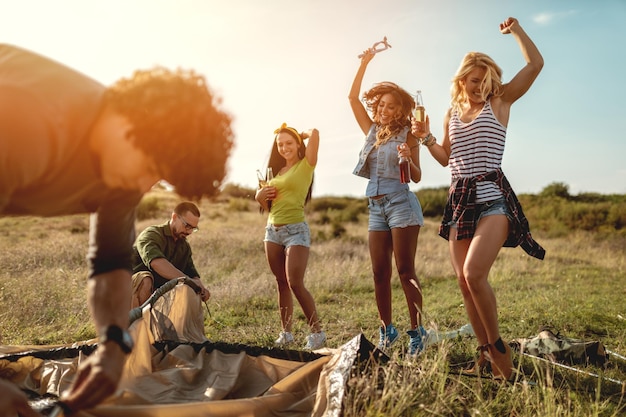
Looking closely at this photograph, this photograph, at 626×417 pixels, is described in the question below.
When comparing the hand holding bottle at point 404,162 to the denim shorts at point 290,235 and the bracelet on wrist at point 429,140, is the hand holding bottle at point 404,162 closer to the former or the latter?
the bracelet on wrist at point 429,140

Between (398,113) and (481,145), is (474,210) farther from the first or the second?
(398,113)

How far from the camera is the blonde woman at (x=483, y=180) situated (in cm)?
350

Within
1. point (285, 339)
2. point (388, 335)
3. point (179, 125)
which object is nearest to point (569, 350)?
point (388, 335)

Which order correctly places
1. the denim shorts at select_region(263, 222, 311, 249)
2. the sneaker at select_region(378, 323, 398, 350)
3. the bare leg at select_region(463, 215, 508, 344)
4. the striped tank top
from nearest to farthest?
the bare leg at select_region(463, 215, 508, 344) < the striped tank top < the sneaker at select_region(378, 323, 398, 350) < the denim shorts at select_region(263, 222, 311, 249)

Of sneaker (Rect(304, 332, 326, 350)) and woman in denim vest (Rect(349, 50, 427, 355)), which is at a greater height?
woman in denim vest (Rect(349, 50, 427, 355))

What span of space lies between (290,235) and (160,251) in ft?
3.45

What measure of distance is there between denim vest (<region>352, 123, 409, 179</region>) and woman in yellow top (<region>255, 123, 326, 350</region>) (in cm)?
52

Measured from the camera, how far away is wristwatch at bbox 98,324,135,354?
2.12 meters

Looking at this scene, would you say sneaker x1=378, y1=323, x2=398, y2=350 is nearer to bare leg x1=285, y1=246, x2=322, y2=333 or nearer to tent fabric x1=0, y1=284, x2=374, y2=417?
bare leg x1=285, y1=246, x2=322, y2=333

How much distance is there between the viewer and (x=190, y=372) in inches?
143

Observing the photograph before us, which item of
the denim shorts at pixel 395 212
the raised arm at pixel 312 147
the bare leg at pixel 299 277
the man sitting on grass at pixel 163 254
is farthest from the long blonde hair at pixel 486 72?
the man sitting on grass at pixel 163 254

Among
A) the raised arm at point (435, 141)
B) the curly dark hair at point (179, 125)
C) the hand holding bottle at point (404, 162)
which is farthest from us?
the hand holding bottle at point (404, 162)

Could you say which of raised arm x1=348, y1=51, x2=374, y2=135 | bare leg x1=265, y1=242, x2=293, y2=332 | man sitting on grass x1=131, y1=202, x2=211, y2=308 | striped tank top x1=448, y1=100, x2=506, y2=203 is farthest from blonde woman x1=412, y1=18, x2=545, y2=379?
man sitting on grass x1=131, y1=202, x2=211, y2=308

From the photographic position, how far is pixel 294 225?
4941 millimetres
